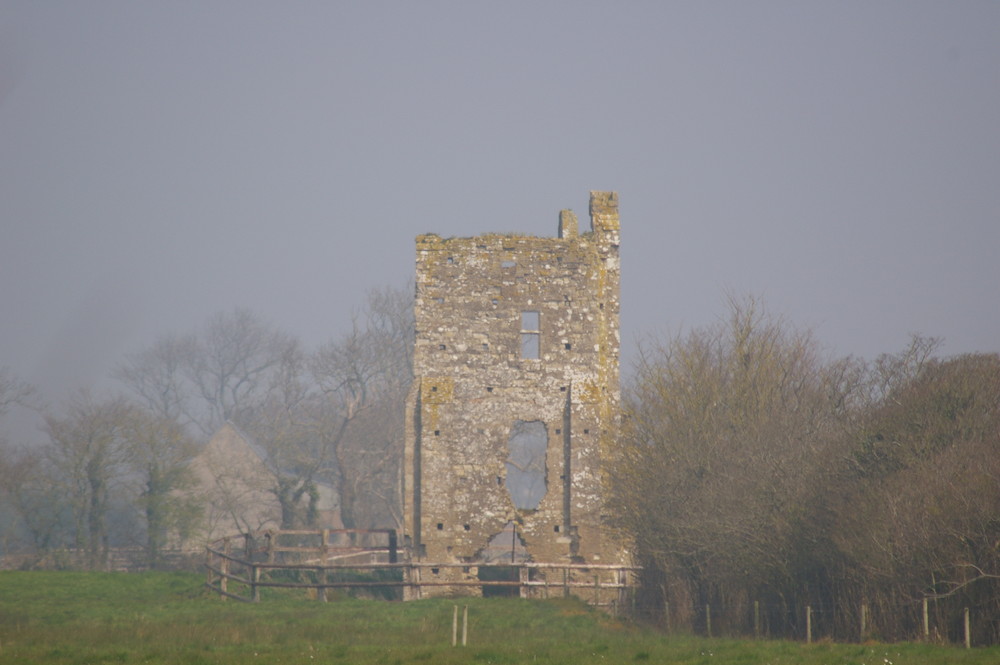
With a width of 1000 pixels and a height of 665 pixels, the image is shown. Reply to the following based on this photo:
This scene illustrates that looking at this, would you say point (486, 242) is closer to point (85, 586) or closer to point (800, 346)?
point (800, 346)

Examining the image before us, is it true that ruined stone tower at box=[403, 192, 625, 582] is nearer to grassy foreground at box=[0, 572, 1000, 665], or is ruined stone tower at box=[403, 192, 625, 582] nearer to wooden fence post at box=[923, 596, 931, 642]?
grassy foreground at box=[0, 572, 1000, 665]

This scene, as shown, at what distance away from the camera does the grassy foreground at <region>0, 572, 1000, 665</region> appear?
15.7 m

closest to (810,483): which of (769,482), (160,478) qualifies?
(769,482)

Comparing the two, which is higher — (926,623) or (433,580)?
(433,580)

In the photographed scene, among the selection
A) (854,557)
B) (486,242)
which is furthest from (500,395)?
(854,557)

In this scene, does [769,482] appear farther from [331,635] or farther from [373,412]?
[373,412]

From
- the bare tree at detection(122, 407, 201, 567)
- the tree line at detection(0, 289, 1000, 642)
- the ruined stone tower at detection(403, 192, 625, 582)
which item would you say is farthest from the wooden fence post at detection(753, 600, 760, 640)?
the bare tree at detection(122, 407, 201, 567)

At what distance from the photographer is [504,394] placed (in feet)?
90.9

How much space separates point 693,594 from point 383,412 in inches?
1122

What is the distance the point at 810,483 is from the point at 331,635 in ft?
25.0

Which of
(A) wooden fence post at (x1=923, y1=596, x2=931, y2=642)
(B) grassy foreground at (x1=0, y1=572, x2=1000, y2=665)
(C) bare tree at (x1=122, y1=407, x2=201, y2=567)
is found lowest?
(B) grassy foreground at (x1=0, y1=572, x2=1000, y2=665)

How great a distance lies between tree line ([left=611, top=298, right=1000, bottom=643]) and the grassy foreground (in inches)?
61.0

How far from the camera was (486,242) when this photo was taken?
92.3 feet

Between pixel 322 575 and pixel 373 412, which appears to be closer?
pixel 322 575
